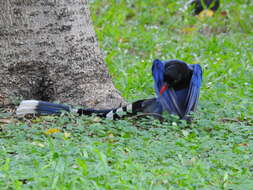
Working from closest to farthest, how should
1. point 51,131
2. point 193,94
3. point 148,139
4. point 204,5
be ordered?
point 148,139
point 51,131
point 193,94
point 204,5

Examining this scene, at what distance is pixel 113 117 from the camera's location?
17.6 ft

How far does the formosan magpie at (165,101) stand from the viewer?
526cm

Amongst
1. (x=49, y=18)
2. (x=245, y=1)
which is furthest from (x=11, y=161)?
(x=245, y=1)

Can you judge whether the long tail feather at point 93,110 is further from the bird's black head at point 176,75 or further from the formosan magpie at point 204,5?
the formosan magpie at point 204,5

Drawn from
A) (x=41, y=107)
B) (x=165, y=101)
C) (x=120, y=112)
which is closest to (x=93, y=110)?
(x=120, y=112)

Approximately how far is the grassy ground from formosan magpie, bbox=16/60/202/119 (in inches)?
4.5

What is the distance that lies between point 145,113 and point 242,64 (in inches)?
110

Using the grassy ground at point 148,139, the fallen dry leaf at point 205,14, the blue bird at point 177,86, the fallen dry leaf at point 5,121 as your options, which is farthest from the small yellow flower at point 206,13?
the fallen dry leaf at point 5,121

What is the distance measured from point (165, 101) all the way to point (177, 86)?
26 cm

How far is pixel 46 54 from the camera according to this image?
5504 mm

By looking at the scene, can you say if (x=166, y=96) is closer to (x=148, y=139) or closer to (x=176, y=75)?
(x=176, y=75)

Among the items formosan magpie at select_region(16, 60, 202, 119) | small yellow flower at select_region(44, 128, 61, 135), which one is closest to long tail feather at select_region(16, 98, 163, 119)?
formosan magpie at select_region(16, 60, 202, 119)

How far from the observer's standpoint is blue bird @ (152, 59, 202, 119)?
5250mm

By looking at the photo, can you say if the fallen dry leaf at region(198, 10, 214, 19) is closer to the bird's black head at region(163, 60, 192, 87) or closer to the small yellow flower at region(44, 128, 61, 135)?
the bird's black head at region(163, 60, 192, 87)
